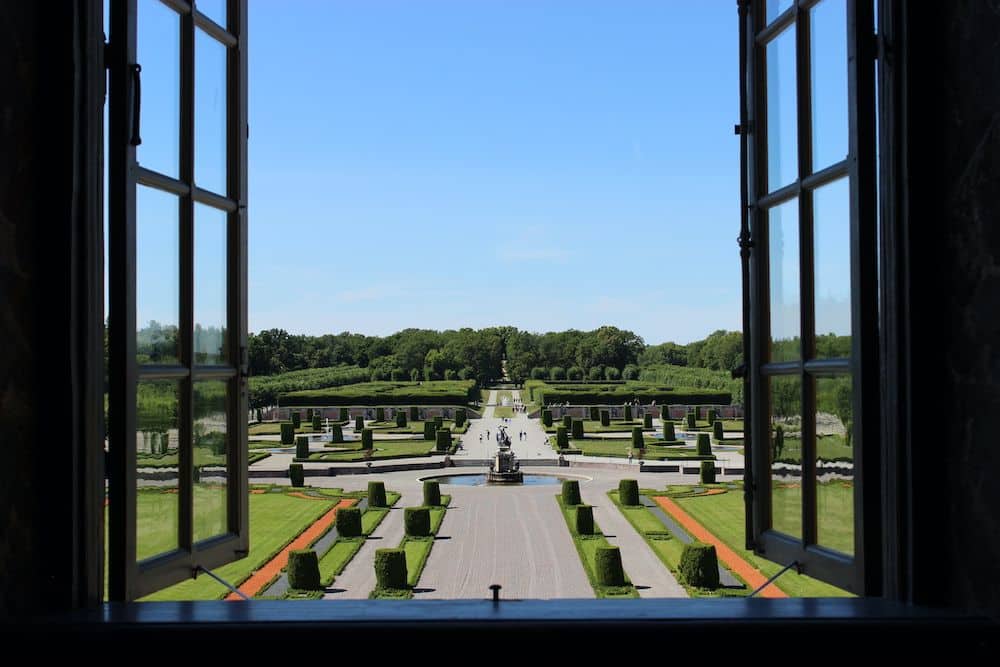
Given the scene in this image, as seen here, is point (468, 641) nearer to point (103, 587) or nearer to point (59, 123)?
point (103, 587)

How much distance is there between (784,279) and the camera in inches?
96.3

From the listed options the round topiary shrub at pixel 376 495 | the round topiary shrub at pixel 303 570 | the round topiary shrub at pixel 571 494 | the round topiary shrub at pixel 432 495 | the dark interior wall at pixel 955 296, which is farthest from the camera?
the round topiary shrub at pixel 376 495

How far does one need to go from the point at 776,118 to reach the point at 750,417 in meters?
0.77

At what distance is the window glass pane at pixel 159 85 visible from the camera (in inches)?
87.2

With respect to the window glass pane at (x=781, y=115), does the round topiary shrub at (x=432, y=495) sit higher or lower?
lower

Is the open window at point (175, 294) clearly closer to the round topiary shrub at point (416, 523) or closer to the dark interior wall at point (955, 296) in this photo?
the dark interior wall at point (955, 296)

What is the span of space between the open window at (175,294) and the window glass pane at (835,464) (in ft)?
4.65

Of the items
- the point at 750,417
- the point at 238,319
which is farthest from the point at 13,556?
the point at 750,417

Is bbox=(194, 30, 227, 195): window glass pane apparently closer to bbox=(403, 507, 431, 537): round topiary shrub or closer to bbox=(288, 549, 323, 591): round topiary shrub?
bbox=(288, 549, 323, 591): round topiary shrub

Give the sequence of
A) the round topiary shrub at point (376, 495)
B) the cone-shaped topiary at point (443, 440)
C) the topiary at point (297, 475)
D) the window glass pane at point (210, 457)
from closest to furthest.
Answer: the window glass pane at point (210, 457) → the round topiary shrub at point (376, 495) → the topiary at point (297, 475) → the cone-shaped topiary at point (443, 440)

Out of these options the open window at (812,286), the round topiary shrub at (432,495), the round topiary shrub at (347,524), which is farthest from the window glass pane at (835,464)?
the round topiary shrub at (432,495)

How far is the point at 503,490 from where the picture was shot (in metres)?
19.3

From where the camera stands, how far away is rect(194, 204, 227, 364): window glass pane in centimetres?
235

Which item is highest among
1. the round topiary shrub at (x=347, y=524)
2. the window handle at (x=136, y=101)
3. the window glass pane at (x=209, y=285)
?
the window handle at (x=136, y=101)
